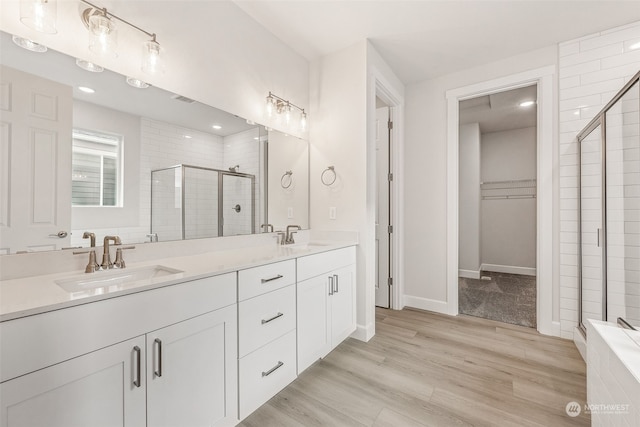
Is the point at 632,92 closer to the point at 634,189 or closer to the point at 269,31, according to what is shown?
the point at 634,189

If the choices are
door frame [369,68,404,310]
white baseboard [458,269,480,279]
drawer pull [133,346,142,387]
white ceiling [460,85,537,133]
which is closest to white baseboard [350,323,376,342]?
door frame [369,68,404,310]

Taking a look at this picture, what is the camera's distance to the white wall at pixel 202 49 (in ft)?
4.27

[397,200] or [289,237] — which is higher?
[397,200]

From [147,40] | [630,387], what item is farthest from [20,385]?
[630,387]

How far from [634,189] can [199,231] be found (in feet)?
8.79

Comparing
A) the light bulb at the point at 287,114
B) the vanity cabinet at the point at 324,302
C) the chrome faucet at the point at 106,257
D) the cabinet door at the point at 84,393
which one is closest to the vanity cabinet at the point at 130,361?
the cabinet door at the point at 84,393

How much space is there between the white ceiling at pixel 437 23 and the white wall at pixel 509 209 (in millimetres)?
2876

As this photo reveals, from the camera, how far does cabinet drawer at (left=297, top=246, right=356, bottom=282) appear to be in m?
1.84

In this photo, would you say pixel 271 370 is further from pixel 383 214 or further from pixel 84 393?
pixel 383 214

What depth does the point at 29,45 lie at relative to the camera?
1182 mm

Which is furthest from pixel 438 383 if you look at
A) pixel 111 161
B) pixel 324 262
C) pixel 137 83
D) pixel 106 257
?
pixel 137 83

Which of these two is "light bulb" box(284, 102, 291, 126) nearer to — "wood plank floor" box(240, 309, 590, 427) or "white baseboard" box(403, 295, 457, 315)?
"wood plank floor" box(240, 309, 590, 427)

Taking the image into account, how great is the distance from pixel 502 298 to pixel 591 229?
1745 millimetres

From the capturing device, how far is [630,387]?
98 cm
